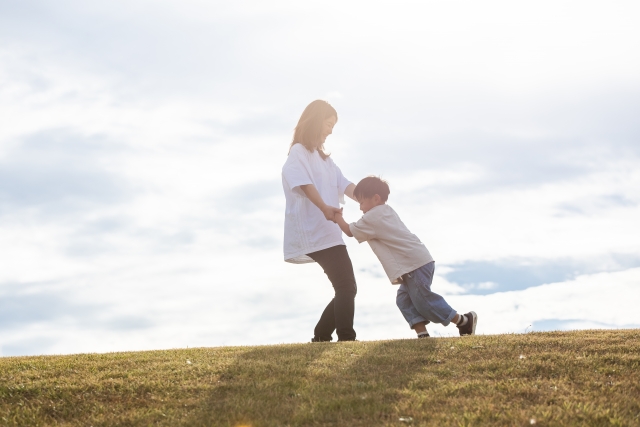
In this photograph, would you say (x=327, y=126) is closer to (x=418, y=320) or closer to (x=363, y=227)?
(x=363, y=227)

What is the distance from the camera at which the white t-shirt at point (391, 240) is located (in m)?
10.2

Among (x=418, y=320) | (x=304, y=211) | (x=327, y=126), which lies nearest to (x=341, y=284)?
(x=304, y=211)

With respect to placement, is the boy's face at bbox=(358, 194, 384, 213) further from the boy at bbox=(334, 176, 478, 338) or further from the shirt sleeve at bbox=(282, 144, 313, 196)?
the shirt sleeve at bbox=(282, 144, 313, 196)

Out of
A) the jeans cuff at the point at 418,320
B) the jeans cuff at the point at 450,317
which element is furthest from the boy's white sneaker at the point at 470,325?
the jeans cuff at the point at 418,320

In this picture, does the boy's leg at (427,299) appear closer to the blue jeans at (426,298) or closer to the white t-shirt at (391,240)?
the blue jeans at (426,298)

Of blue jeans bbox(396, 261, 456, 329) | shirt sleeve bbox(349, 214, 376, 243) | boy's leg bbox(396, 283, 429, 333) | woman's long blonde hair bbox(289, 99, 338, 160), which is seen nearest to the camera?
shirt sleeve bbox(349, 214, 376, 243)

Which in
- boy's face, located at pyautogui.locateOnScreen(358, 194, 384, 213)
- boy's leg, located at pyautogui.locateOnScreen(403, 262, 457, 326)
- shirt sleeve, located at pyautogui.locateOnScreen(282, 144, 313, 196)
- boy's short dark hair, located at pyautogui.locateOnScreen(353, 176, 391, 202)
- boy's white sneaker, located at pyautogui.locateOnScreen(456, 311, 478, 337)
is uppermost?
shirt sleeve, located at pyautogui.locateOnScreen(282, 144, 313, 196)

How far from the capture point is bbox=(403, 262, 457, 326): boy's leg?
10.3 metres

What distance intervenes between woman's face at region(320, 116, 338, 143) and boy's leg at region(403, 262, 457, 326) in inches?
100

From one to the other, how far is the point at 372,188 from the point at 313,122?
1388 millimetres

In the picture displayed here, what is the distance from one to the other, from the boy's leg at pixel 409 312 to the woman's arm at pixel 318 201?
1791 mm

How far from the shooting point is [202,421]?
Result: 6211mm

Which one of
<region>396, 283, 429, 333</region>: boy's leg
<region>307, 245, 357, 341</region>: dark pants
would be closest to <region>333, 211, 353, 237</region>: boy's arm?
<region>307, 245, 357, 341</region>: dark pants

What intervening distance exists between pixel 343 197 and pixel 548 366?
475cm
